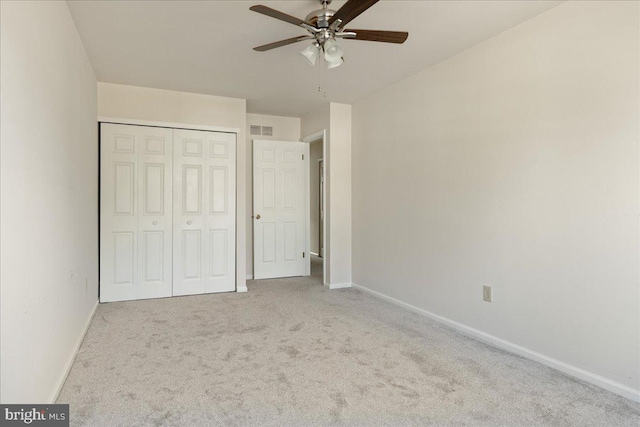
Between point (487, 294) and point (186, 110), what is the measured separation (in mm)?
3760

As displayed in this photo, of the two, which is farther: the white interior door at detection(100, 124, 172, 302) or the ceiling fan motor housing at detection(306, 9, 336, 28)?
the white interior door at detection(100, 124, 172, 302)

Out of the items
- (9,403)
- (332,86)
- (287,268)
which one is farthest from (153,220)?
(9,403)

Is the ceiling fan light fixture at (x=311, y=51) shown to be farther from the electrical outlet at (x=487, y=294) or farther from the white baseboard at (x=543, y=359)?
the white baseboard at (x=543, y=359)

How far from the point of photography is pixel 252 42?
2930mm

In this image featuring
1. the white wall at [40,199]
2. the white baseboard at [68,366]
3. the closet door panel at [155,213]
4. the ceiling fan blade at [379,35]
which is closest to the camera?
the white wall at [40,199]

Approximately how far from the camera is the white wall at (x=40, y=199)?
4.59 ft

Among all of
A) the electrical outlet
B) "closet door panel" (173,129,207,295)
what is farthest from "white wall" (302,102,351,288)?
the electrical outlet

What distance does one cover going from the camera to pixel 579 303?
2.28 metres

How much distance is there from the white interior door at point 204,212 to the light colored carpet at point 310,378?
3.03ft

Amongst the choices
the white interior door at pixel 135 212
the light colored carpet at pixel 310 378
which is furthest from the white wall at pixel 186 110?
the light colored carpet at pixel 310 378

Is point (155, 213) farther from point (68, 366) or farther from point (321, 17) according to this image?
point (321, 17)

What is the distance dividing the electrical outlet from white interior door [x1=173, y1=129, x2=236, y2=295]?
2.90 m

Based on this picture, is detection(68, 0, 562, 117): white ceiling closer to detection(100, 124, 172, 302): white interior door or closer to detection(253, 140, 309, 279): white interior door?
detection(100, 124, 172, 302): white interior door

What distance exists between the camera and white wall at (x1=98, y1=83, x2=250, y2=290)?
395 centimetres
